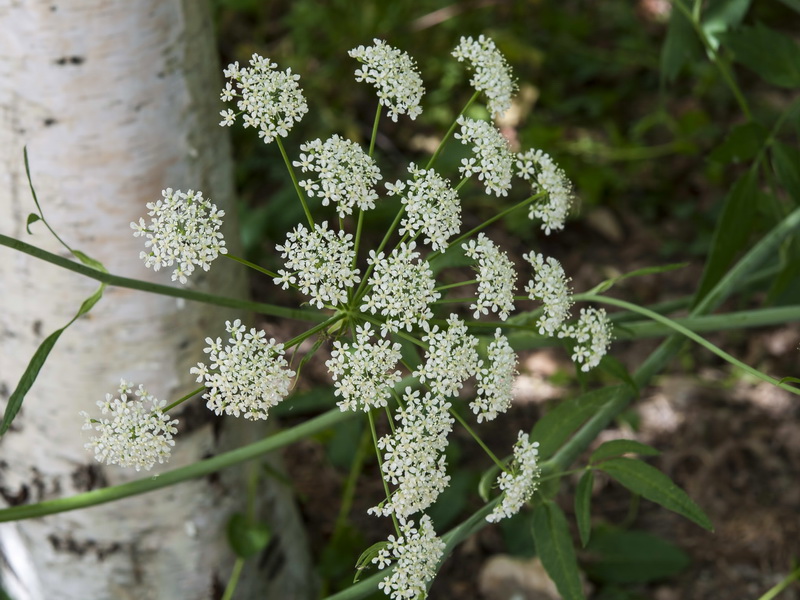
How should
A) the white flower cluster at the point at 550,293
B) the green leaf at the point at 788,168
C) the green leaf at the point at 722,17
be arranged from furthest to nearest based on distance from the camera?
the green leaf at the point at 722,17
the green leaf at the point at 788,168
the white flower cluster at the point at 550,293

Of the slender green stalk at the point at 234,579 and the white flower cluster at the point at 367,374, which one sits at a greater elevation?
the white flower cluster at the point at 367,374

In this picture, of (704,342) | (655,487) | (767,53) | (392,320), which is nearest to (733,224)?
(767,53)

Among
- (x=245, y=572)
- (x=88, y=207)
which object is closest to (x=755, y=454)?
(x=245, y=572)

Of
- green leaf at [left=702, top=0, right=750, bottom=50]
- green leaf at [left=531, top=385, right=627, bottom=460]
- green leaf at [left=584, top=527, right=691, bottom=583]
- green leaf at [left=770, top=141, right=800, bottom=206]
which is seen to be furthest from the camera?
green leaf at [left=584, top=527, right=691, bottom=583]

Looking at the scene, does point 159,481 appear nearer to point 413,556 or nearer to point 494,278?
point 413,556

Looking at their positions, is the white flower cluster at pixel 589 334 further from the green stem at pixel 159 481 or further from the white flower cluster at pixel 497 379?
the green stem at pixel 159 481

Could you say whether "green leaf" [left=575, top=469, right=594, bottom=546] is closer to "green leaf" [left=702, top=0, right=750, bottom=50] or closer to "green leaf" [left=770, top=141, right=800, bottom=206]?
"green leaf" [left=770, top=141, right=800, bottom=206]

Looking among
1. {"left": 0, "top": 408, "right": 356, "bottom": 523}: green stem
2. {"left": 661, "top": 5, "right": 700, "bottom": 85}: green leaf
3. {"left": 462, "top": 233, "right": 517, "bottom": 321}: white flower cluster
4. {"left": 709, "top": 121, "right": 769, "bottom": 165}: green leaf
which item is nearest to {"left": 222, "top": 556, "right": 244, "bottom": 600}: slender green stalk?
{"left": 0, "top": 408, "right": 356, "bottom": 523}: green stem

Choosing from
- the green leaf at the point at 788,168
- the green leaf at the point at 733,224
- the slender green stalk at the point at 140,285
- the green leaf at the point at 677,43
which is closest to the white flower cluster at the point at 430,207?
the slender green stalk at the point at 140,285
